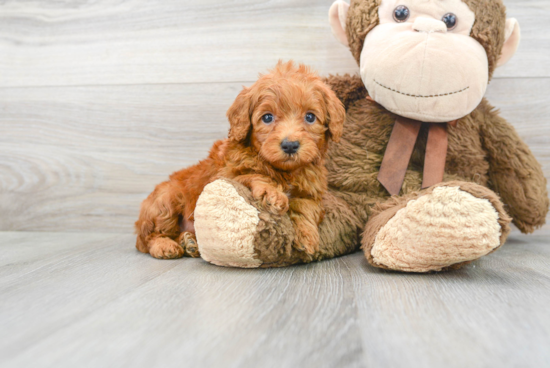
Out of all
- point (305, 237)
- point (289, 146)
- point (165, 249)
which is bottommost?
point (165, 249)

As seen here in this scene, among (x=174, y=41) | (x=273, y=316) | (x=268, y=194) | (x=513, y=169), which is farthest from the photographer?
(x=174, y=41)

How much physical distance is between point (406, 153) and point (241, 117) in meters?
0.57

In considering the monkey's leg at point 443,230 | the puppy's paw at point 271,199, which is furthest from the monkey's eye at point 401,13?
the puppy's paw at point 271,199

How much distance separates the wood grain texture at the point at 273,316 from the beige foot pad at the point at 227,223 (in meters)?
0.06

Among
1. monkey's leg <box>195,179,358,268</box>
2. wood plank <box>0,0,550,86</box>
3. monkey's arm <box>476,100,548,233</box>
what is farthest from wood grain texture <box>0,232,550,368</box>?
wood plank <box>0,0,550,86</box>

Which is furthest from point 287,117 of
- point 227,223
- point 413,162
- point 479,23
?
point 479,23

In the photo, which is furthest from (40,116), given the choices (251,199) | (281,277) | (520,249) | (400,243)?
(520,249)

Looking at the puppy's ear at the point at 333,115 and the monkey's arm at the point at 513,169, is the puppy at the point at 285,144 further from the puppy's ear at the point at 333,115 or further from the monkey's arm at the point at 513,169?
the monkey's arm at the point at 513,169

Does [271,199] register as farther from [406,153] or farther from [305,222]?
[406,153]

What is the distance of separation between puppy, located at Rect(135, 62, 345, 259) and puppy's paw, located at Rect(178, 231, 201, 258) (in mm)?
141

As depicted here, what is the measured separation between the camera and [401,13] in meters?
1.30

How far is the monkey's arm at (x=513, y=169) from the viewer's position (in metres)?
1.44

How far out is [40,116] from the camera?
6.23 ft

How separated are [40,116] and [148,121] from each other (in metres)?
0.51
